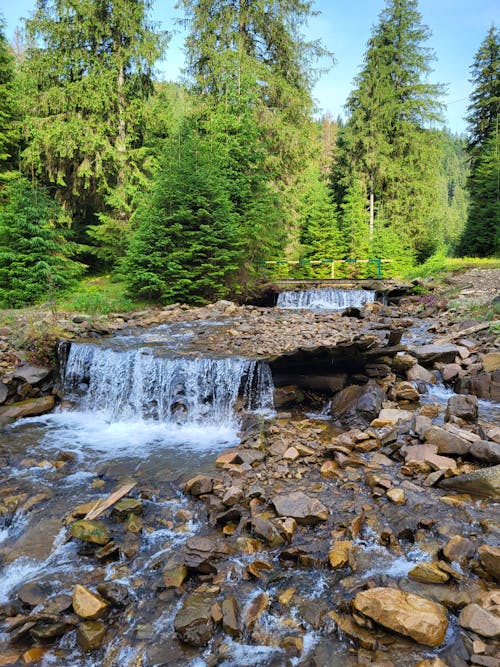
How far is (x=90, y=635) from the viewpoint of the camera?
2.48 m

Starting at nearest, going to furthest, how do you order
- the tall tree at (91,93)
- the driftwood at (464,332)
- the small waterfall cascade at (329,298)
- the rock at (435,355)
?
the rock at (435,355) → the driftwood at (464,332) → the small waterfall cascade at (329,298) → the tall tree at (91,93)

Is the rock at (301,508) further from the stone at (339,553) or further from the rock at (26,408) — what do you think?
the rock at (26,408)

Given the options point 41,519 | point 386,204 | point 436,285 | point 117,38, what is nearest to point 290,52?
point 117,38

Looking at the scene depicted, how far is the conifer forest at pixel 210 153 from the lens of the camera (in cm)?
1223

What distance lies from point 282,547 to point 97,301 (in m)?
10.7

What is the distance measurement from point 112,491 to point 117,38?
62.3ft

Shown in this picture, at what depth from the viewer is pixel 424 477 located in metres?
4.07

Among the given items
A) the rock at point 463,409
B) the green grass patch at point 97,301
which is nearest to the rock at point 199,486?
the rock at point 463,409

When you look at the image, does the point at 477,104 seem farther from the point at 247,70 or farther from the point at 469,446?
the point at 469,446

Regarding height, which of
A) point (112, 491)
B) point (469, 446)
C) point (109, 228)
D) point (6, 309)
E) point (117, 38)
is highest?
point (117, 38)

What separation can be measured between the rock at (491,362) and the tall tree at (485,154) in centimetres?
1713

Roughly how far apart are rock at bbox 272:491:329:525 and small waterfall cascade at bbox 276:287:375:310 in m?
12.1

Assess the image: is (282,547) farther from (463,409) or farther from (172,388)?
(172,388)

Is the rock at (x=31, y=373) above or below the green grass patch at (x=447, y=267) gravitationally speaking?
below
